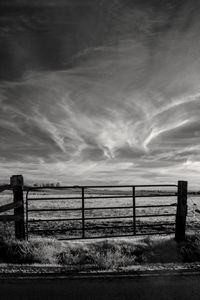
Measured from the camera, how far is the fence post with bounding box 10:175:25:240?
323 inches

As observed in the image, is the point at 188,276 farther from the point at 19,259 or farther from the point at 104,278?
the point at 19,259

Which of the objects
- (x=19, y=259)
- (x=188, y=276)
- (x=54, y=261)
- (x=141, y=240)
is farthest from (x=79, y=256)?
(x=188, y=276)

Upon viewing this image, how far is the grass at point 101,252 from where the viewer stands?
6.59 metres

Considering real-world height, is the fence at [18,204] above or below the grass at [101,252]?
above

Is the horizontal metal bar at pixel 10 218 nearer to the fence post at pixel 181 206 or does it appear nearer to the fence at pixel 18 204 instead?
the fence at pixel 18 204

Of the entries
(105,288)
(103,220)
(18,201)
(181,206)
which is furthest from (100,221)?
(105,288)

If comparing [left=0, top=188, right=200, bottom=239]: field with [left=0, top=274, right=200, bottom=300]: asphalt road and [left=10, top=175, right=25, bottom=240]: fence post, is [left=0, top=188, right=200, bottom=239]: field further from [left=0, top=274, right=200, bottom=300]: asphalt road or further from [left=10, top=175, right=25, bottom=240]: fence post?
[left=0, top=274, right=200, bottom=300]: asphalt road

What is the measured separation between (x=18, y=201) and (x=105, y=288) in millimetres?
3891

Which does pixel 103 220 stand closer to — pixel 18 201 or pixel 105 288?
pixel 18 201

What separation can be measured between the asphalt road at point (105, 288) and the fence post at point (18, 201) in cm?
300

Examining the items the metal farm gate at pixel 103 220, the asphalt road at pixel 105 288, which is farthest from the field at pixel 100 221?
the asphalt road at pixel 105 288

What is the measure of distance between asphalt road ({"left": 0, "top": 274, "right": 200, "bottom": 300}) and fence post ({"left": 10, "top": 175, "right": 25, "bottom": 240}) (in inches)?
118

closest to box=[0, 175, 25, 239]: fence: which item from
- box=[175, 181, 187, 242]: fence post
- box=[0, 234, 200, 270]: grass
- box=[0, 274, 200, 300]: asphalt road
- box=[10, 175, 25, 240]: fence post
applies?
box=[10, 175, 25, 240]: fence post

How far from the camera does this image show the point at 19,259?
6840 mm
